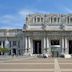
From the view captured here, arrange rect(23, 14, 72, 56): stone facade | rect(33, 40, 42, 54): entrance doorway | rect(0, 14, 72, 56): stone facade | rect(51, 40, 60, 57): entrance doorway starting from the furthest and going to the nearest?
rect(33, 40, 42, 54): entrance doorway, rect(0, 14, 72, 56): stone facade, rect(23, 14, 72, 56): stone facade, rect(51, 40, 60, 57): entrance doorway

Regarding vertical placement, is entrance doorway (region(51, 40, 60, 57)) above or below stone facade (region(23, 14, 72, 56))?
below

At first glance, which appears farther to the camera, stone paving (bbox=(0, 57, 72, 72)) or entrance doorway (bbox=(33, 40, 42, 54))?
entrance doorway (bbox=(33, 40, 42, 54))

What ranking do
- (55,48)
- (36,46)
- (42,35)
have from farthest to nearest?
1. (36,46)
2. (42,35)
3. (55,48)

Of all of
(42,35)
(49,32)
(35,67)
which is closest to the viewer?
(35,67)

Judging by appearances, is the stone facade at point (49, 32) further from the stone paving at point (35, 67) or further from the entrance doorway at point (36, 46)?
the stone paving at point (35, 67)

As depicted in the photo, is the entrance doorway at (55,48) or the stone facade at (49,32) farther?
the stone facade at (49,32)

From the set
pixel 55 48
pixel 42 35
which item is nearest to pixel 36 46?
pixel 42 35

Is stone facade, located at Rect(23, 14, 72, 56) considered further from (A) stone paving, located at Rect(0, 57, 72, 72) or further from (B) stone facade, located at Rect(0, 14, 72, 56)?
(A) stone paving, located at Rect(0, 57, 72, 72)

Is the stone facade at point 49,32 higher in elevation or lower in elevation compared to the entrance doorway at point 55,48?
higher

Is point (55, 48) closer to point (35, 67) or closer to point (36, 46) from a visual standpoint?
point (36, 46)

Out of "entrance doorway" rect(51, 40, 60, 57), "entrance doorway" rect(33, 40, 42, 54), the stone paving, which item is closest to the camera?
the stone paving

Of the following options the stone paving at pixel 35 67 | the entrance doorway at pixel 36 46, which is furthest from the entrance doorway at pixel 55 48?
the stone paving at pixel 35 67

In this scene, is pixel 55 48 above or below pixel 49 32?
below

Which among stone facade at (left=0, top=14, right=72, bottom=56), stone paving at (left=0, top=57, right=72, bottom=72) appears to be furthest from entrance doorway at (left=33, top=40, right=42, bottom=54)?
stone paving at (left=0, top=57, right=72, bottom=72)
